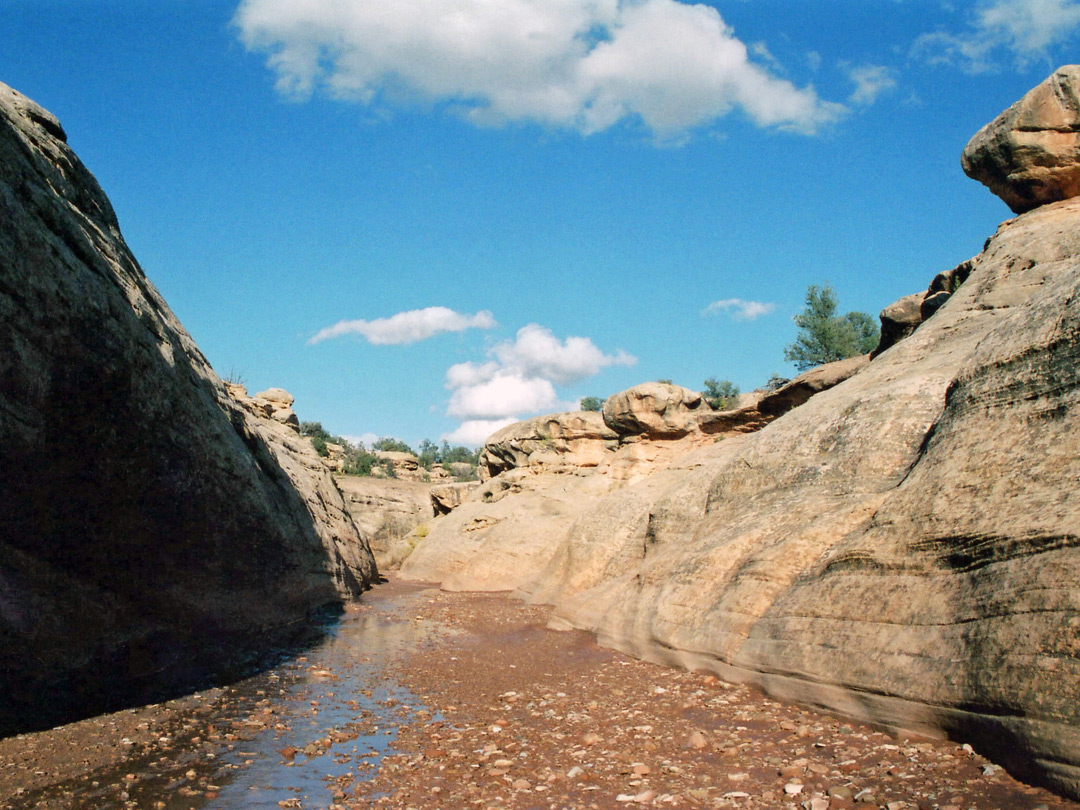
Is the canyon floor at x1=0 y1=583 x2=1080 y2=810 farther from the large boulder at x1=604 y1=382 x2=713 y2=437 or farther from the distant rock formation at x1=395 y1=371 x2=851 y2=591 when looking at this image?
the large boulder at x1=604 y1=382 x2=713 y2=437

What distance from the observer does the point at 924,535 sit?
21.8 feet

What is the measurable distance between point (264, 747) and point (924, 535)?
613cm

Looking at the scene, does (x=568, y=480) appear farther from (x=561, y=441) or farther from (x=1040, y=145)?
(x=1040, y=145)

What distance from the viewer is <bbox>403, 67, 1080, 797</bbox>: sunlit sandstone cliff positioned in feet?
17.1

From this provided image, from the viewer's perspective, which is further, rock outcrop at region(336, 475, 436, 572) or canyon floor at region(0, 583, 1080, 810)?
rock outcrop at region(336, 475, 436, 572)

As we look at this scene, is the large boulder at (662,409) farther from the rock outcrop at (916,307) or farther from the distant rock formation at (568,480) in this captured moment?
the rock outcrop at (916,307)

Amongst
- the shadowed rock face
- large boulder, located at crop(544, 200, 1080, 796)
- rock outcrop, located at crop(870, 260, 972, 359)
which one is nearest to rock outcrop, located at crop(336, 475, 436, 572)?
the shadowed rock face

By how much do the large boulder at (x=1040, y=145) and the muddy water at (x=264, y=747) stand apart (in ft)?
44.1

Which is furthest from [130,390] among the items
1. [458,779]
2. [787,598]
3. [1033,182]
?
[1033,182]

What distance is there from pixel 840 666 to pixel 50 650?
7.42m

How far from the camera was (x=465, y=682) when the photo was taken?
32.1 ft

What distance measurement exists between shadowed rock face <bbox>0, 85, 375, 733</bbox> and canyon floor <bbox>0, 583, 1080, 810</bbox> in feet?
3.13

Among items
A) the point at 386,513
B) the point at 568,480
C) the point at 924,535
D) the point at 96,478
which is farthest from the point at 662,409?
the point at 96,478

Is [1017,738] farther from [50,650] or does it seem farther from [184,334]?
[184,334]
